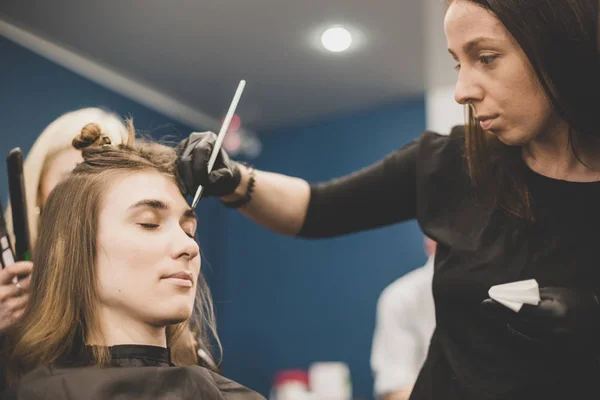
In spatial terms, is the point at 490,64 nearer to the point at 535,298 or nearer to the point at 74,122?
the point at 535,298

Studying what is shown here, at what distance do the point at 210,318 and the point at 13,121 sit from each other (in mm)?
1900

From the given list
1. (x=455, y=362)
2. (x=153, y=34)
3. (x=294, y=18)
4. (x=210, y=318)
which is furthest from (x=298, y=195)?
(x=153, y=34)

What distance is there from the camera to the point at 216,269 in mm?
4977

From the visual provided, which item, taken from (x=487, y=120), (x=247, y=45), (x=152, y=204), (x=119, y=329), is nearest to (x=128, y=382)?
(x=119, y=329)

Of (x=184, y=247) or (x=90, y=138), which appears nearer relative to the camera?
(x=184, y=247)

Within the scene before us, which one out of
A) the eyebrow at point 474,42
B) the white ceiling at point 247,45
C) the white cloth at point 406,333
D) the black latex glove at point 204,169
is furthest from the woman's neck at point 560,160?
the white ceiling at point 247,45

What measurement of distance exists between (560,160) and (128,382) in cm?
95

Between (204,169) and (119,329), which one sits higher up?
(204,169)

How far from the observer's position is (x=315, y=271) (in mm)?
4613

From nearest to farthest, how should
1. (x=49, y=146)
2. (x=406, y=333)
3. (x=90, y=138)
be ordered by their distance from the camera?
(x=90, y=138), (x=49, y=146), (x=406, y=333)

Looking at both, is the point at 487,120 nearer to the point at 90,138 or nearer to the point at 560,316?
the point at 560,316

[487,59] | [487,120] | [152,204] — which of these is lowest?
[152,204]

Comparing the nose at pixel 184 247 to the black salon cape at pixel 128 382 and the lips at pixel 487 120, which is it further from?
the lips at pixel 487 120

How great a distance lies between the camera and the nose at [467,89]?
3.82ft
